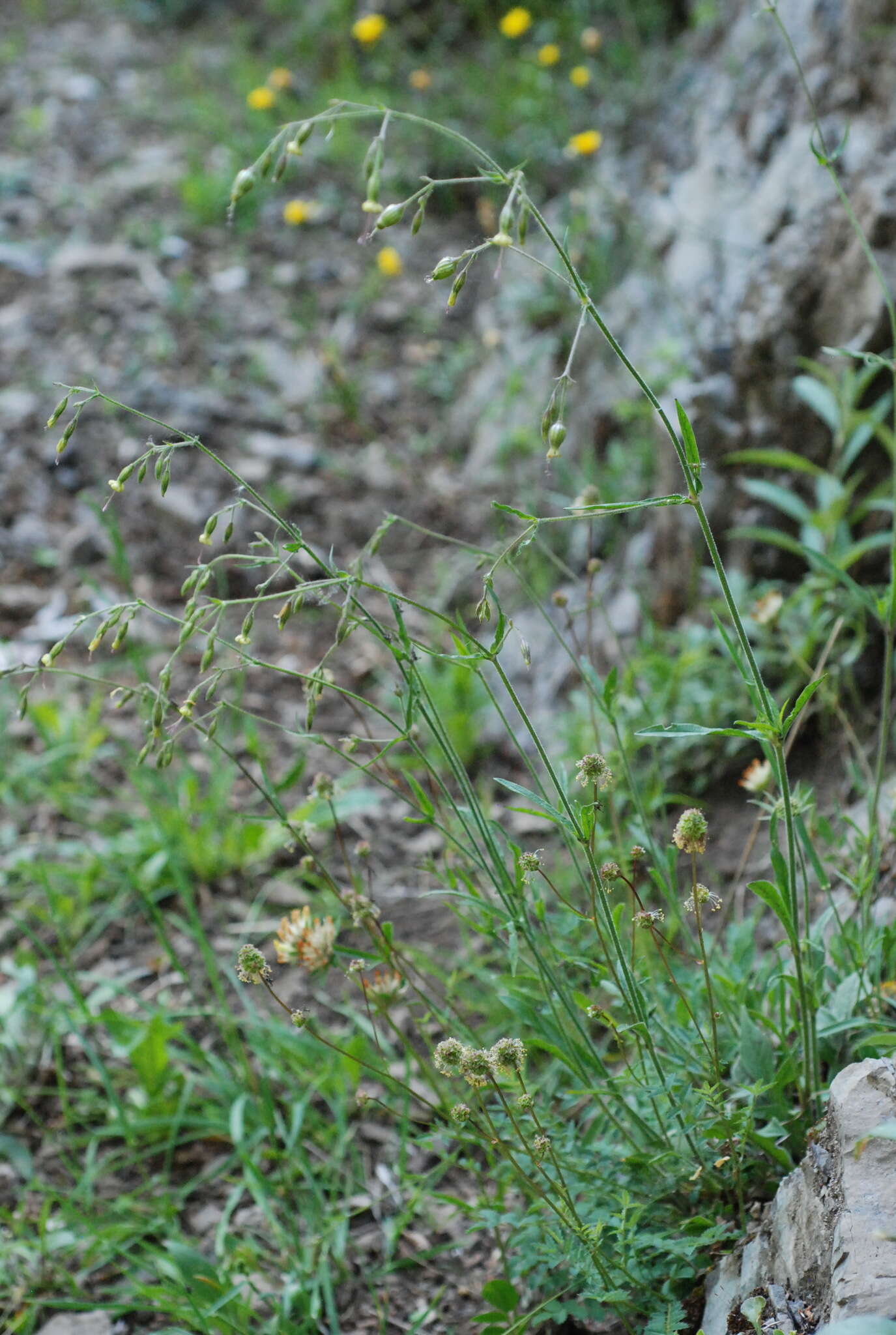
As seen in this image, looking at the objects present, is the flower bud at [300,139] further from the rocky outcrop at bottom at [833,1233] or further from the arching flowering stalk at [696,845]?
the rocky outcrop at bottom at [833,1233]

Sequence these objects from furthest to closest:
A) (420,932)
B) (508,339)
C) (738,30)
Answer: (508,339)
(738,30)
(420,932)

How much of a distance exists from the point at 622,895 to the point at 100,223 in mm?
4028

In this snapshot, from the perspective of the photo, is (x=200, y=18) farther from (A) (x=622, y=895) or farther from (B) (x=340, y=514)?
(A) (x=622, y=895)

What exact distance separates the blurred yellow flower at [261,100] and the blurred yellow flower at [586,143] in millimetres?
1498

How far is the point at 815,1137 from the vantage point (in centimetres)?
129

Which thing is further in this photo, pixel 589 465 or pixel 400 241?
pixel 400 241

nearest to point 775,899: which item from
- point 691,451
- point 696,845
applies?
point 696,845

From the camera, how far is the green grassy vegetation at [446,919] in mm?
1285

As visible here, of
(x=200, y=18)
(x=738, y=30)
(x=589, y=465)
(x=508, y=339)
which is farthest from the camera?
(x=200, y=18)

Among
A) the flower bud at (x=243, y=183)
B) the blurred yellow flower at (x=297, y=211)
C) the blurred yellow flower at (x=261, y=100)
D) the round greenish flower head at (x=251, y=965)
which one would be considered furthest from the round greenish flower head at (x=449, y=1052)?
the blurred yellow flower at (x=261, y=100)

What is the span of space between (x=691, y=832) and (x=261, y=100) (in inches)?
190

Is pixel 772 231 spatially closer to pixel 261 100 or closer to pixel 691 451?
pixel 691 451

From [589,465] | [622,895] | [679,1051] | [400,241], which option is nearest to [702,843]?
[679,1051]

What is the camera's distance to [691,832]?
1201mm
